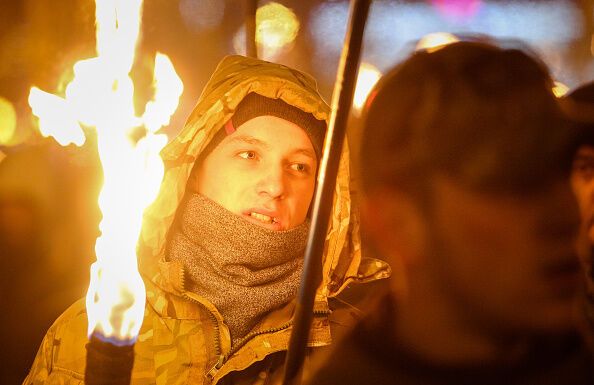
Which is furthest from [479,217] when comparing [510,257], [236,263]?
[236,263]

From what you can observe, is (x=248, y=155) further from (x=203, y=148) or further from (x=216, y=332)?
(x=216, y=332)

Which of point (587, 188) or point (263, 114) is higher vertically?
point (263, 114)

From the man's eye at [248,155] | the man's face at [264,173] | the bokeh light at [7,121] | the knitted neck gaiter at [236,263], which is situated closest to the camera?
the knitted neck gaiter at [236,263]

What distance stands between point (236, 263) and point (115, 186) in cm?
114

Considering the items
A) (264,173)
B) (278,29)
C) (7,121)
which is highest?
(278,29)

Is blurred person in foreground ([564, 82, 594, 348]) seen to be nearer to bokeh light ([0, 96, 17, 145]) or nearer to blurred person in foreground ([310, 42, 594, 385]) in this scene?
blurred person in foreground ([310, 42, 594, 385])

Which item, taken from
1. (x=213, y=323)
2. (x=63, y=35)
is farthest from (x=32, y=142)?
(x=213, y=323)

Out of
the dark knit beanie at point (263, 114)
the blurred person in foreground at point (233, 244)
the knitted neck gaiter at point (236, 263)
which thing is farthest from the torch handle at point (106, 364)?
the dark knit beanie at point (263, 114)

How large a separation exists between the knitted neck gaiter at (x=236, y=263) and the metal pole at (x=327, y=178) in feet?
3.14

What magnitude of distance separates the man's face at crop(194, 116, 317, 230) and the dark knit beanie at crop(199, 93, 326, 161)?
0.03m

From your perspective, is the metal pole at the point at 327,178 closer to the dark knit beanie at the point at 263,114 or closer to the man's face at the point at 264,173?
the man's face at the point at 264,173

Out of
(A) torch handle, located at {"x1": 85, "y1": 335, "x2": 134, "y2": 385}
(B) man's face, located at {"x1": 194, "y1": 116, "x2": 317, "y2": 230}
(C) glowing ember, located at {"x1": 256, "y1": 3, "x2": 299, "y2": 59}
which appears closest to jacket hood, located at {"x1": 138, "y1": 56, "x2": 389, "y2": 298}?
(B) man's face, located at {"x1": 194, "y1": 116, "x2": 317, "y2": 230}

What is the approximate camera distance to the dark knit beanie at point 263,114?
111 inches

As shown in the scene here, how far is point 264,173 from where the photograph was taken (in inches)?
105
